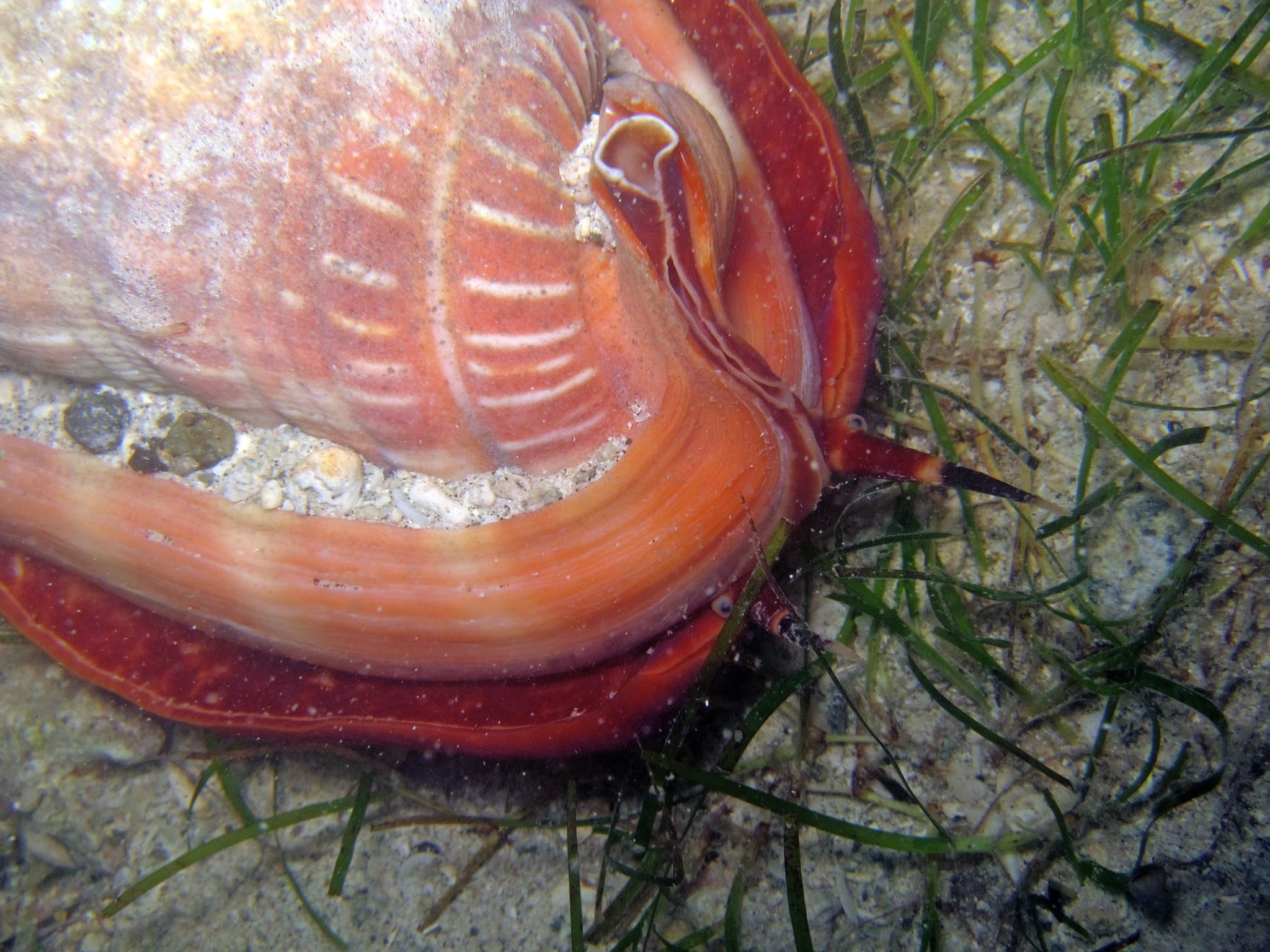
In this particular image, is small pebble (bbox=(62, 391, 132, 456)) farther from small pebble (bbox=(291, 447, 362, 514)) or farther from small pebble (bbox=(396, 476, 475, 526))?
small pebble (bbox=(396, 476, 475, 526))

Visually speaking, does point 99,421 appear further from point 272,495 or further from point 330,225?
point 330,225

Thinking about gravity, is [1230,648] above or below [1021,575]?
above

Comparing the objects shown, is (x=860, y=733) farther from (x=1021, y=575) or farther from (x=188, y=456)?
(x=188, y=456)

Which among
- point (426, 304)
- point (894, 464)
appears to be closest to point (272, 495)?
point (426, 304)

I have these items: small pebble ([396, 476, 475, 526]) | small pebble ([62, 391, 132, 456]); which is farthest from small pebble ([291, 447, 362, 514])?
small pebble ([62, 391, 132, 456])

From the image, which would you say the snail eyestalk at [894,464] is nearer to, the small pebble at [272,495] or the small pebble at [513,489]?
the small pebble at [513,489]

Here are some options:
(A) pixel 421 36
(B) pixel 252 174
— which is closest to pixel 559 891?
(B) pixel 252 174
